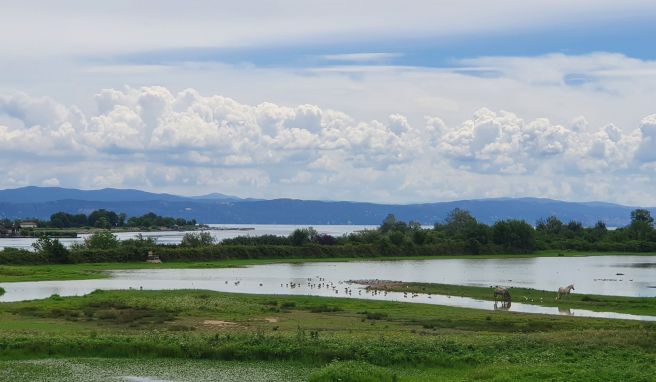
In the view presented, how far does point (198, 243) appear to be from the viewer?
131 metres

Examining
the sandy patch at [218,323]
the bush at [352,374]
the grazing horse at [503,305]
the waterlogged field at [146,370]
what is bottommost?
the waterlogged field at [146,370]

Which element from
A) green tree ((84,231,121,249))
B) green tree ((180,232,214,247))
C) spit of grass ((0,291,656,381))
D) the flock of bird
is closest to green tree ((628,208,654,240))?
green tree ((180,232,214,247))

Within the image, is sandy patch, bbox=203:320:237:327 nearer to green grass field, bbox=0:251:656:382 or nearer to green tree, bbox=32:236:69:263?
green grass field, bbox=0:251:656:382

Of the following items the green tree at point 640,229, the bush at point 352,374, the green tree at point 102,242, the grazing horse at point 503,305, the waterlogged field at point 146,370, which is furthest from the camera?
the green tree at point 640,229

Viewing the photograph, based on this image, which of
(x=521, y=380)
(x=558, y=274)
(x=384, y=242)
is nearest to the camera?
(x=521, y=380)

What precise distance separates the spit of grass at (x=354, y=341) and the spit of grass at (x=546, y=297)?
942 cm

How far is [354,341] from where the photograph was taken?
29297 mm

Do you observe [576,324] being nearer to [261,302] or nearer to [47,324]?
[261,302]

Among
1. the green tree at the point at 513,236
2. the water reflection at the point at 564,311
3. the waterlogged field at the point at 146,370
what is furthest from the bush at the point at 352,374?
the green tree at the point at 513,236

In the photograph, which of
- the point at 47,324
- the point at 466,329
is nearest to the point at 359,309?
the point at 466,329

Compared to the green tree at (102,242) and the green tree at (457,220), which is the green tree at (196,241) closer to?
the green tree at (102,242)

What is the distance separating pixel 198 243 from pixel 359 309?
84365 millimetres

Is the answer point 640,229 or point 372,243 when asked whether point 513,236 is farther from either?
point 640,229

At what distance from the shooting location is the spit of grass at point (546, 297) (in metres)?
53.7
